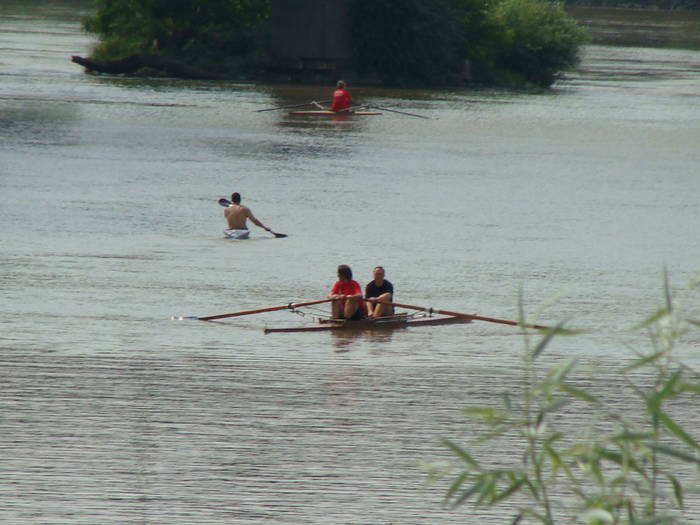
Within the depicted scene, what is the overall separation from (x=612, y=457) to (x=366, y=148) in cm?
3313

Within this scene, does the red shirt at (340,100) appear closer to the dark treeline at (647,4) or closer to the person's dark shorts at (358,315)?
the person's dark shorts at (358,315)

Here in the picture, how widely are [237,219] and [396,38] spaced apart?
1286 inches

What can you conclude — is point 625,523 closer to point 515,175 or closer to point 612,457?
point 612,457

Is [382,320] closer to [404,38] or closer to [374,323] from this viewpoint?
[374,323]

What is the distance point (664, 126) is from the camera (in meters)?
45.7

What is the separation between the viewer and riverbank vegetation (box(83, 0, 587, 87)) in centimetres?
5497

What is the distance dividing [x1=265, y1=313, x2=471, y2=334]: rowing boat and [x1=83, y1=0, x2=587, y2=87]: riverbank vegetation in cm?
3874

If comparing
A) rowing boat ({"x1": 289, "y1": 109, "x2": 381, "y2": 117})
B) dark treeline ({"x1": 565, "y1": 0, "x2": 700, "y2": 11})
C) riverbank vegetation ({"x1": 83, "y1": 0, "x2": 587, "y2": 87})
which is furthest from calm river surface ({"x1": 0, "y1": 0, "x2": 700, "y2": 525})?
dark treeline ({"x1": 565, "y1": 0, "x2": 700, "y2": 11})

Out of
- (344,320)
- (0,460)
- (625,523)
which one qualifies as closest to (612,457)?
(625,523)

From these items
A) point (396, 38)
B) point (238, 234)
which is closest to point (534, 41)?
point (396, 38)

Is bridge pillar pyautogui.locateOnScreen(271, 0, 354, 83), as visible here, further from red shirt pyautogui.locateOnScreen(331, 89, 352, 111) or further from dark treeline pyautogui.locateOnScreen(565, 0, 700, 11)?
dark treeline pyautogui.locateOnScreen(565, 0, 700, 11)

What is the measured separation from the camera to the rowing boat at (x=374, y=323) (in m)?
16.6

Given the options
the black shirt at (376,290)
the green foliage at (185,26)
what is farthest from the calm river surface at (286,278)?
the green foliage at (185,26)

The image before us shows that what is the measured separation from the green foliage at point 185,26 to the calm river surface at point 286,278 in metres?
8.31
